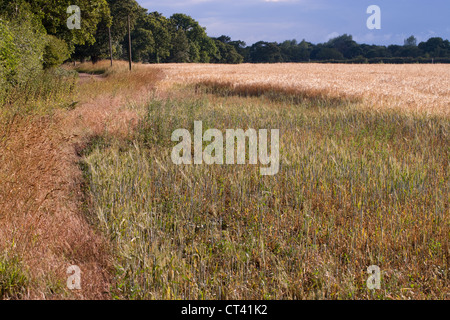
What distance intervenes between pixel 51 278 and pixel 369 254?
2647 mm

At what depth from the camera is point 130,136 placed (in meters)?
7.41

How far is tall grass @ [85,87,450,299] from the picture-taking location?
2.96 meters

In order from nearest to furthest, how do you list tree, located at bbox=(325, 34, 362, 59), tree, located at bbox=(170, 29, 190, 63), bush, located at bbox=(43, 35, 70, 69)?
1. bush, located at bbox=(43, 35, 70, 69)
2. tree, located at bbox=(170, 29, 190, 63)
3. tree, located at bbox=(325, 34, 362, 59)

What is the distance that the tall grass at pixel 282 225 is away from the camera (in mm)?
2955

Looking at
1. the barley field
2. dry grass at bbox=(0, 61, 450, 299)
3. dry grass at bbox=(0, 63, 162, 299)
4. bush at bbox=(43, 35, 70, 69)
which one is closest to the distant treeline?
bush at bbox=(43, 35, 70, 69)

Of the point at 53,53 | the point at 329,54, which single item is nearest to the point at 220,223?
the point at 53,53

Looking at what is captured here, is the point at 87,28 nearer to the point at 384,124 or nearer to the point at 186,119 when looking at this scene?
the point at 186,119

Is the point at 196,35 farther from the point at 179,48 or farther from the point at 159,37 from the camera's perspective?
the point at 159,37

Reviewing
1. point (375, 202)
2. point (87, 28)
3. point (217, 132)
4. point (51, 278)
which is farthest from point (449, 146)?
point (87, 28)

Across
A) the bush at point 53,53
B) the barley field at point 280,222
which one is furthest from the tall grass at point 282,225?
the bush at point 53,53

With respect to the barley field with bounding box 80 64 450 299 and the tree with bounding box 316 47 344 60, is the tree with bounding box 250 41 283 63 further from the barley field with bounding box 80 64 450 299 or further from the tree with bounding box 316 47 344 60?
the barley field with bounding box 80 64 450 299

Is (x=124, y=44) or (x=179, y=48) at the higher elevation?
(x=179, y=48)

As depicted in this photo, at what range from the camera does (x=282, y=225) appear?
399 centimetres

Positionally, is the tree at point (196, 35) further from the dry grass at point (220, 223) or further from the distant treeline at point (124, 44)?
the dry grass at point (220, 223)
